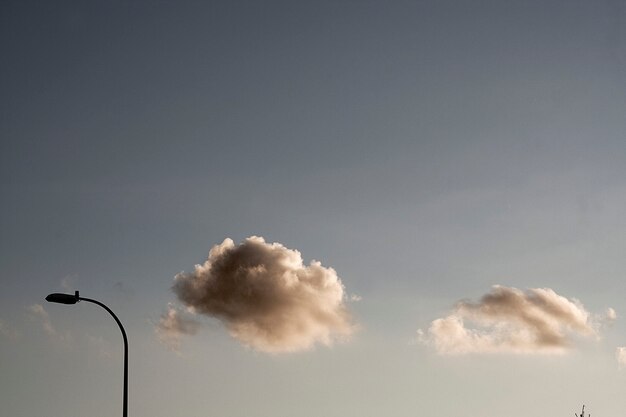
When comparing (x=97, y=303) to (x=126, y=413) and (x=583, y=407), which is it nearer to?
(x=126, y=413)

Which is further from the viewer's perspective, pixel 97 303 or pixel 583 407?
pixel 583 407

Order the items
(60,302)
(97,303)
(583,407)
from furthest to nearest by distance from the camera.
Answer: (583,407) < (97,303) < (60,302)

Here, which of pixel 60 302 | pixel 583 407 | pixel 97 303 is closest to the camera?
pixel 60 302

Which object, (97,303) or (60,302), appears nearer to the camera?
(60,302)

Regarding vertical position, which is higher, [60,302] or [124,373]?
[60,302]

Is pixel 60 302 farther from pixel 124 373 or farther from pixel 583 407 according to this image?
pixel 583 407

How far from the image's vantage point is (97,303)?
2372 cm

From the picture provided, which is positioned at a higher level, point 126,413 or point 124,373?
point 124,373

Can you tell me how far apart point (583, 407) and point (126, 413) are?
83.8m

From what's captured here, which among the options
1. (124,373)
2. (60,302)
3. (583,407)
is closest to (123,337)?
(124,373)

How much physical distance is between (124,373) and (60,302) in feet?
12.4

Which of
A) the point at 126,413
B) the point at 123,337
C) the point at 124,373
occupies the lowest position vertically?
the point at 126,413

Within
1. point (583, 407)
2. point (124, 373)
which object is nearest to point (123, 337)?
point (124, 373)

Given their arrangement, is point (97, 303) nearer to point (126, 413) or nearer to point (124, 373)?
point (124, 373)
